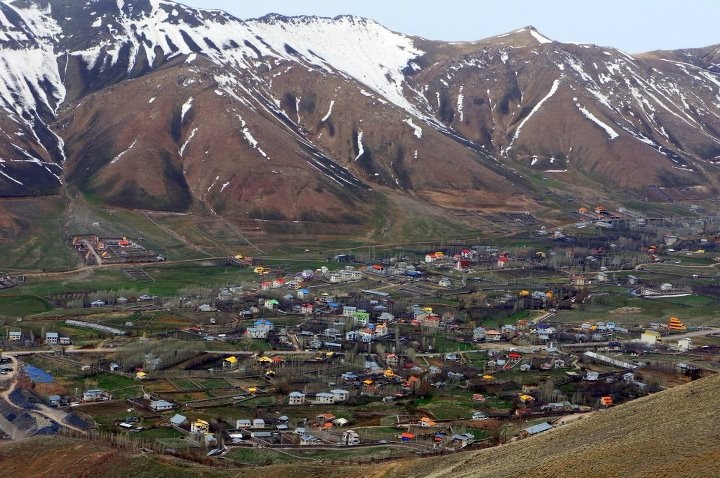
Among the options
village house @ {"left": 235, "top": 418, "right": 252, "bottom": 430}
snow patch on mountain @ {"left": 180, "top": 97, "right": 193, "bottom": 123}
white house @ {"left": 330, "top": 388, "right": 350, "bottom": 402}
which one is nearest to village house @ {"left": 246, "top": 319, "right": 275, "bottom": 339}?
white house @ {"left": 330, "top": 388, "right": 350, "bottom": 402}

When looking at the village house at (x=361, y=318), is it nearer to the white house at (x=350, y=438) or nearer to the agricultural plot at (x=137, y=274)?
the agricultural plot at (x=137, y=274)

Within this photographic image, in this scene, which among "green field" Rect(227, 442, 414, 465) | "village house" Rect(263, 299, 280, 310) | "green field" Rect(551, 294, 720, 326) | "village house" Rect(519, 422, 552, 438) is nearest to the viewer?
"green field" Rect(227, 442, 414, 465)

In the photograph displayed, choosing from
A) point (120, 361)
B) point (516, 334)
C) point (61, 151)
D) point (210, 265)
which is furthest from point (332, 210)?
point (120, 361)

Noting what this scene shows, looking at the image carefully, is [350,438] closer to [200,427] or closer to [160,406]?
[200,427]

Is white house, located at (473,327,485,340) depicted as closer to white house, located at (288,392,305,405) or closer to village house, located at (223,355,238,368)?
village house, located at (223,355,238,368)

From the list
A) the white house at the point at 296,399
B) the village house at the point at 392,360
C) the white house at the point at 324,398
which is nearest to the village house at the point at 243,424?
the white house at the point at 296,399

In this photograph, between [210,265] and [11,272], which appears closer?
[11,272]

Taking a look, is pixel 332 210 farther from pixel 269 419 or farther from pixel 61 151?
pixel 269 419
